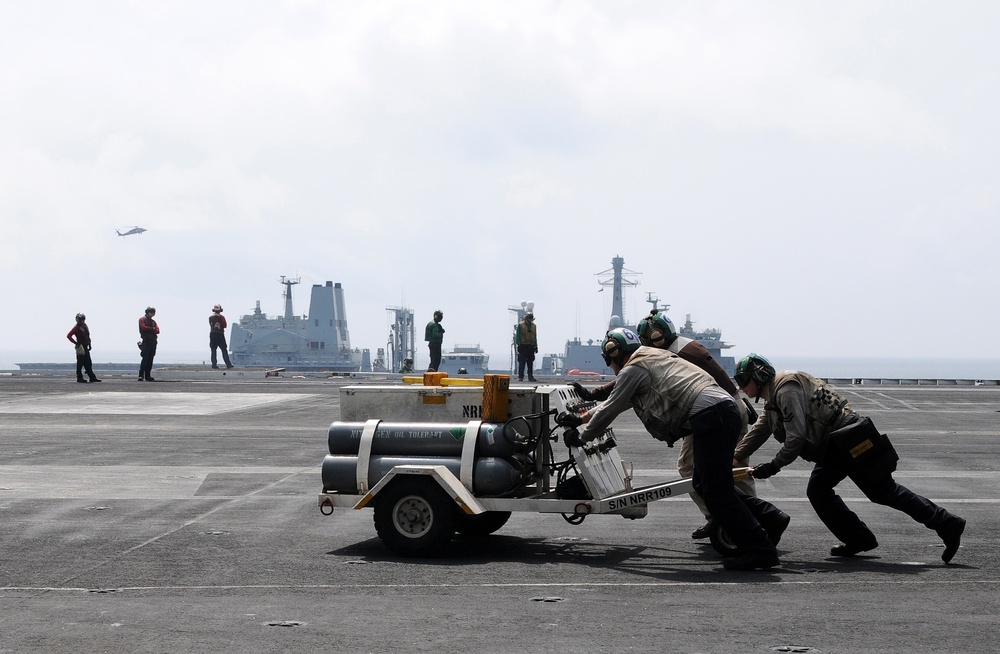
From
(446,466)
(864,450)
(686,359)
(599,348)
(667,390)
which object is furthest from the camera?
(599,348)

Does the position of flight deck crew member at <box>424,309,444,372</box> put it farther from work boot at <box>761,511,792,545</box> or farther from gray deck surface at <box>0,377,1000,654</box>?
work boot at <box>761,511,792,545</box>

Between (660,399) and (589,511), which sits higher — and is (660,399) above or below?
above

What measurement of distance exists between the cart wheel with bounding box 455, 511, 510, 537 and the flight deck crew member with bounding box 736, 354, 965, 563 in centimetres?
227

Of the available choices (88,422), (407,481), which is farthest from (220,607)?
(88,422)

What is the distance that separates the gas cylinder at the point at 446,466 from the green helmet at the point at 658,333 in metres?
1.49

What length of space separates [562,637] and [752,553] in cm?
249

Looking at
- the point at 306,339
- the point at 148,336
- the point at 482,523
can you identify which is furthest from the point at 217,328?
the point at 306,339

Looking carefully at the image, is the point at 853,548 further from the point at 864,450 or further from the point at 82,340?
the point at 82,340

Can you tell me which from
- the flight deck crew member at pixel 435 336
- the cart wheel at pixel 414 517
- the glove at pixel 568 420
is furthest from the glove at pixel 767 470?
the flight deck crew member at pixel 435 336

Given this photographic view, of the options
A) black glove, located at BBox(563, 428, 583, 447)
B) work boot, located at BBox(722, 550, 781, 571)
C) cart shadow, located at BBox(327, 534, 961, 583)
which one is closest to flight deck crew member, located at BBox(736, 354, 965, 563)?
cart shadow, located at BBox(327, 534, 961, 583)

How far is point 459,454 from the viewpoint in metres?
8.97

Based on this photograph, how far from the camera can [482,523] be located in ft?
31.7

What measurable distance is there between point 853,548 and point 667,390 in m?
2.02

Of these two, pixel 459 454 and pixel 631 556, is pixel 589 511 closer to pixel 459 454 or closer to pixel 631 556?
pixel 631 556
